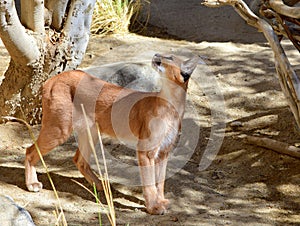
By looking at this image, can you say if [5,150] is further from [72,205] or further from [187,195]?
[187,195]

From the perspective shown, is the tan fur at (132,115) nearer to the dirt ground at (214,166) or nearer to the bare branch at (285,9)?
the dirt ground at (214,166)

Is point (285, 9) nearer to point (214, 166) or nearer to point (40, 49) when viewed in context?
point (214, 166)

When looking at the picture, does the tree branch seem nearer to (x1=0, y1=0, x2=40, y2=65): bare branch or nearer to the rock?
(x1=0, y1=0, x2=40, y2=65): bare branch

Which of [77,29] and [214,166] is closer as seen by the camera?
[214,166]

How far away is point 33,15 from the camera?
5.28m

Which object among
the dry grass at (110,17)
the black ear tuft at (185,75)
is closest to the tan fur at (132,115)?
the black ear tuft at (185,75)

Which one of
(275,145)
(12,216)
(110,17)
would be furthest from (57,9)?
(110,17)

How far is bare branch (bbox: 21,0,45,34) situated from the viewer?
5211 millimetres

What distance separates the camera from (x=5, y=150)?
5.21 m

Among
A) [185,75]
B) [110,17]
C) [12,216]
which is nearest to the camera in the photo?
[12,216]

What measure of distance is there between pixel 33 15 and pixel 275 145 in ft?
7.38

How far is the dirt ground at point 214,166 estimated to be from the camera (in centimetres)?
436

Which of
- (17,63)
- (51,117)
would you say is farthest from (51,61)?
(51,117)

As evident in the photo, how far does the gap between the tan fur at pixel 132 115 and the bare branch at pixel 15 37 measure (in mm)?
787
